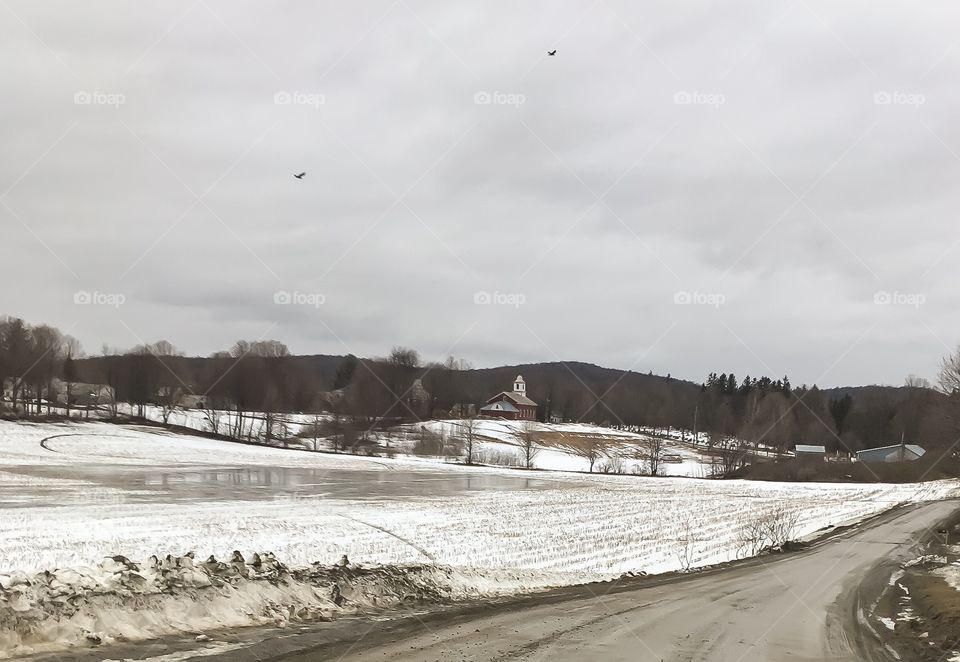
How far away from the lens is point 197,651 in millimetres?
9500

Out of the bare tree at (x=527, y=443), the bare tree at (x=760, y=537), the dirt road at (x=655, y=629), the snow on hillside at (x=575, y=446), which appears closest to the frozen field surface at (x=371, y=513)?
the bare tree at (x=760, y=537)

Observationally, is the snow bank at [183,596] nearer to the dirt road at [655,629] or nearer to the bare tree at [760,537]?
the dirt road at [655,629]

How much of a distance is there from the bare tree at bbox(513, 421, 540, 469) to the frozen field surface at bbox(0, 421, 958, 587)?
28.6m

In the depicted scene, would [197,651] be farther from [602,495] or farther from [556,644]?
[602,495]

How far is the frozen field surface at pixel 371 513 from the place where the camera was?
813 inches

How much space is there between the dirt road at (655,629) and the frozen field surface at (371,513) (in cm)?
351

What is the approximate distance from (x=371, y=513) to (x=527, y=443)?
68401 millimetres

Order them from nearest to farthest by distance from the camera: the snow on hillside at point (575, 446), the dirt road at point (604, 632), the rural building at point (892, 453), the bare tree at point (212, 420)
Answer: the dirt road at point (604, 632) → the snow on hillside at point (575, 446) → the bare tree at point (212, 420) → the rural building at point (892, 453)

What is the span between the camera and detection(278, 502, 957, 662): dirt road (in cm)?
1017

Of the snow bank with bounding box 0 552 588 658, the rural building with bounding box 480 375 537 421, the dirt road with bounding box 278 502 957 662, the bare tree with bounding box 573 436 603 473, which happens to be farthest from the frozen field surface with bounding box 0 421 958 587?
the rural building with bounding box 480 375 537 421

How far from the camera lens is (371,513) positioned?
106 feet

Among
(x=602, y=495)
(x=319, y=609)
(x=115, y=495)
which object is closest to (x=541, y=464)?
(x=602, y=495)

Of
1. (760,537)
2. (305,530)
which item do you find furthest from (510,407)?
(305,530)

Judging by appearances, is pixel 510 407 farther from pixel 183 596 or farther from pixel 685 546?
pixel 183 596
